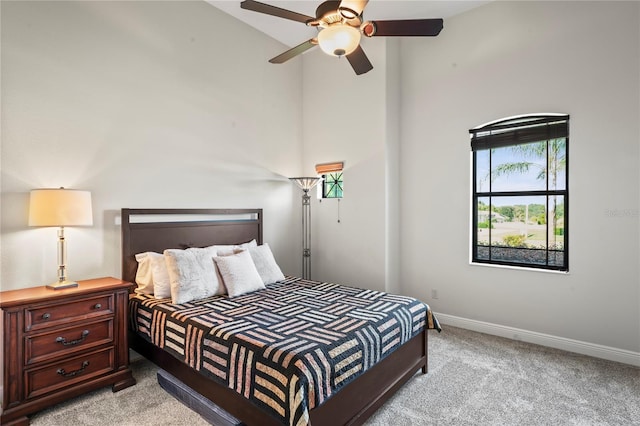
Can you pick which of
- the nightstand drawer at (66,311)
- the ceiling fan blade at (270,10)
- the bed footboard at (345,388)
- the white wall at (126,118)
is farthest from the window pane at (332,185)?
the nightstand drawer at (66,311)

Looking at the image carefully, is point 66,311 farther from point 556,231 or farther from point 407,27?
point 556,231

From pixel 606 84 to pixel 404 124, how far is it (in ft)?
6.43

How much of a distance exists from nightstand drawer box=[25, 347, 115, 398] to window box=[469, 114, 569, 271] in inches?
146

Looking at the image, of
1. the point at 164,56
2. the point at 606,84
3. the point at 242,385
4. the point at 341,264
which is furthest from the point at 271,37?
the point at 242,385

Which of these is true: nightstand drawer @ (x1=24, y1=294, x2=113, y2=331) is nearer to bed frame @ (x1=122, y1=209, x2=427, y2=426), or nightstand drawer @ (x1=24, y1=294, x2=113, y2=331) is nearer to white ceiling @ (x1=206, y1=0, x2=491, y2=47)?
bed frame @ (x1=122, y1=209, x2=427, y2=426)

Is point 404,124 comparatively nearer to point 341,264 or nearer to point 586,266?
point 341,264

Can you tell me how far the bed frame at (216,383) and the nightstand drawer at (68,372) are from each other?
11.6 inches

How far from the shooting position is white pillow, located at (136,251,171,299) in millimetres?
2916

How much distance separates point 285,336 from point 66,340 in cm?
159

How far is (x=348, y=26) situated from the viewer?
217 centimetres

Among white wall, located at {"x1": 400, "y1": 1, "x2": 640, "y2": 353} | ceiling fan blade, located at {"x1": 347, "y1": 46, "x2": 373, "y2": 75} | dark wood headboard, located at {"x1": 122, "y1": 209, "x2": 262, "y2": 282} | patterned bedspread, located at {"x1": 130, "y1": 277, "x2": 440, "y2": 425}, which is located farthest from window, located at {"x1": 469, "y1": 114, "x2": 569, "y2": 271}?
dark wood headboard, located at {"x1": 122, "y1": 209, "x2": 262, "y2": 282}

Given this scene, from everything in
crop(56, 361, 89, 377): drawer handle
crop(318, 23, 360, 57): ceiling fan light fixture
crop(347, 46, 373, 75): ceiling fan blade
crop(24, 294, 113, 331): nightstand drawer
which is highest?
crop(347, 46, 373, 75): ceiling fan blade

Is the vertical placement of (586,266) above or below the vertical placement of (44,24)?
below

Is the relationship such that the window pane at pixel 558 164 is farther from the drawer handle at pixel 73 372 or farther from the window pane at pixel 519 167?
the drawer handle at pixel 73 372
